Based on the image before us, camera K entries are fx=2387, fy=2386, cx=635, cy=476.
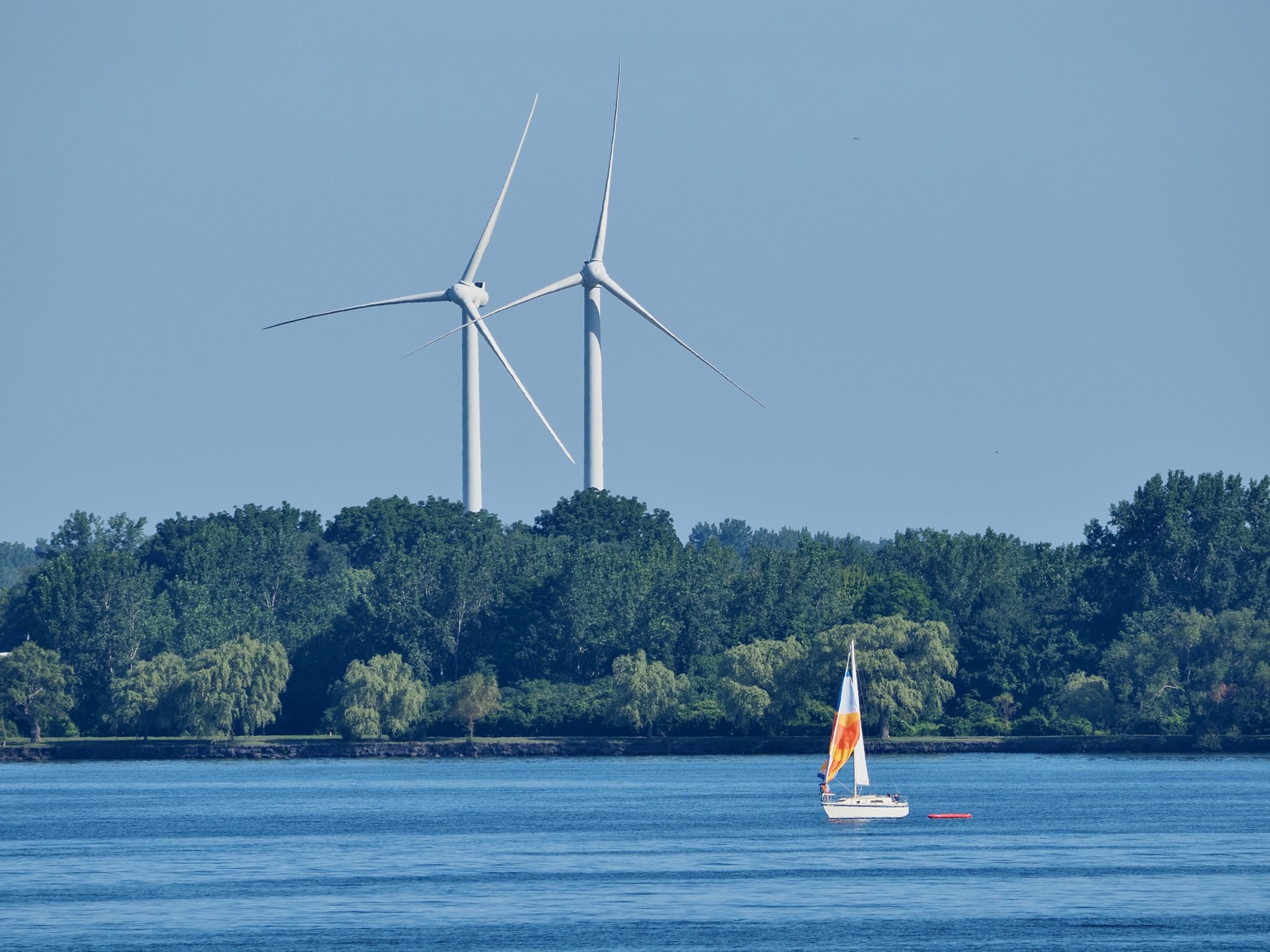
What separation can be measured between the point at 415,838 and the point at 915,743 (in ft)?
217

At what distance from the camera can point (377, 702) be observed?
572ft

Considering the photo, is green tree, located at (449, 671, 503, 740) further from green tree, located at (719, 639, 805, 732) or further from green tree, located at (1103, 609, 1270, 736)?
green tree, located at (1103, 609, 1270, 736)

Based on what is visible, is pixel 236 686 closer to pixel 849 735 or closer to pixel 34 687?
pixel 34 687

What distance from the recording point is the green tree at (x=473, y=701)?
17500cm

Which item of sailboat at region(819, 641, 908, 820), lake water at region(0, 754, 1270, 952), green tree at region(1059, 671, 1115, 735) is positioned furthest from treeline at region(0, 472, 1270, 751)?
sailboat at region(819, 641, 908, 820)

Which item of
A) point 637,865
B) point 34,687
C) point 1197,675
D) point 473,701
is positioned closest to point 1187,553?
point 1197,675

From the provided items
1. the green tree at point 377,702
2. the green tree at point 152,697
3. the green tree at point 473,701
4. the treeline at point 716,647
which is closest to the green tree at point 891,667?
the treeline at point 716,647

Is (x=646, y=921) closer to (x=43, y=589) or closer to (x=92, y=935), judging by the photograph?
(x=92, y=935)

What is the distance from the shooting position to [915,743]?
16525 cm

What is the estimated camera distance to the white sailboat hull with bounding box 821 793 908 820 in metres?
110

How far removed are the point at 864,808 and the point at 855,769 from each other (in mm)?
2685

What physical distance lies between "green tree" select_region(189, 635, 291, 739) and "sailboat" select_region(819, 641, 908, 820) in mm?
70742

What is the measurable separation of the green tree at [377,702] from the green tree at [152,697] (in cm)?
1165

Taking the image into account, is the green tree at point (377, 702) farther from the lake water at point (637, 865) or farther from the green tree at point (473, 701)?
the lake water at point (637, 865)
